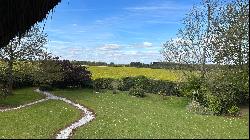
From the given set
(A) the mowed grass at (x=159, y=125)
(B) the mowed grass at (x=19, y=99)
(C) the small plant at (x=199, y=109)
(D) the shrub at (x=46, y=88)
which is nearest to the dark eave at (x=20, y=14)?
(A) the mowed grass at (x=159, y=125)

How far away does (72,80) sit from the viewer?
68.7m

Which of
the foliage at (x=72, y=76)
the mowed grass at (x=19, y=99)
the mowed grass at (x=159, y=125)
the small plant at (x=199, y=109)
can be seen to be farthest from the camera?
the foliage at (x=72, y=76)

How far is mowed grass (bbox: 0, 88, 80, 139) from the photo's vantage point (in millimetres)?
26659

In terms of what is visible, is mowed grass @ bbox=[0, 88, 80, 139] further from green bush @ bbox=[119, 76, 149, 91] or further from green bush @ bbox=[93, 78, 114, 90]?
green bush @ bbox=[93, 78, 114, 90]

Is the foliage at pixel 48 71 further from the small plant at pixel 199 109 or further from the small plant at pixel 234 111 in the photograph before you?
the small plant at pixel 234 111

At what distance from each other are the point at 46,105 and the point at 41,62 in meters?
18.0

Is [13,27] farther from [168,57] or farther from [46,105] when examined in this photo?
[168,57]

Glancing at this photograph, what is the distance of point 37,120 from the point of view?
34.6 meters

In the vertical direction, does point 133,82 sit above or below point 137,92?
above

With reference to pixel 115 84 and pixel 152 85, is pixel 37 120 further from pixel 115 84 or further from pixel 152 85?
pixel 115 84

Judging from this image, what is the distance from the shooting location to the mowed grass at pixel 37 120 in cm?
2666

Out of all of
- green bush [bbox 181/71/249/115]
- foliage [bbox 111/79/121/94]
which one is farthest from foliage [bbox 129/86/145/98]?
green bush [bbox 181/71/249/115]

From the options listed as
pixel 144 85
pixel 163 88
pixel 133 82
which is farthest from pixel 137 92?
pixel 133 82

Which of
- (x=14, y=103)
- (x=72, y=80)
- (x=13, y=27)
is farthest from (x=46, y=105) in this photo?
(x=13, y=27)
